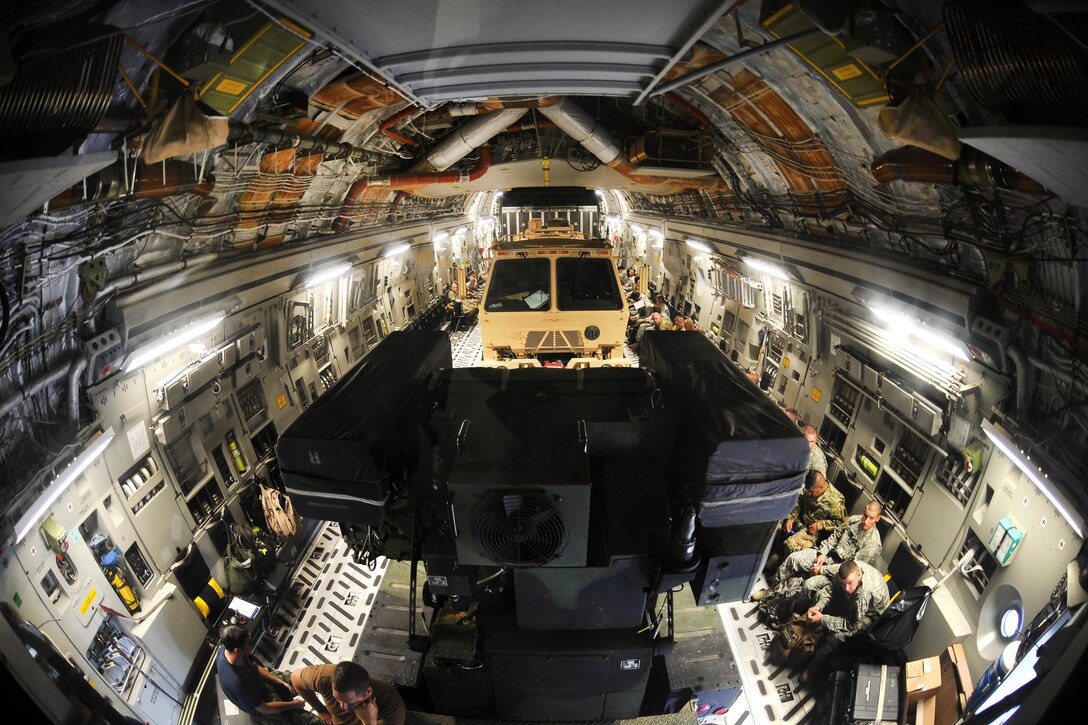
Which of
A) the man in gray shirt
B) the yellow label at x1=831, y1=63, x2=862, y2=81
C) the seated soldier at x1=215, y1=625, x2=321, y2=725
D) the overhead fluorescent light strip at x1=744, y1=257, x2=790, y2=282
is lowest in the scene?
the seated soldier at x1=215, y1=625, x2=321, y2=725

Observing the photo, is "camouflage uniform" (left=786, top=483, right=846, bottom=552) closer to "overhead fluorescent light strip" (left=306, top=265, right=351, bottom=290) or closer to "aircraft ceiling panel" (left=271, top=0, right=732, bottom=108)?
"aircraft ceiling panel" (left=271, top=0, right=732, bottom=108)

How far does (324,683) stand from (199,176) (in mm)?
4591

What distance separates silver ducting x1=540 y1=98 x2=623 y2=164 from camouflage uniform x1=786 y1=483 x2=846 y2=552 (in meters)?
6.00

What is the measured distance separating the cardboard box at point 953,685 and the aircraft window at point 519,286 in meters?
6.65

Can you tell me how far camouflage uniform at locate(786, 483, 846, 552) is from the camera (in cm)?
587

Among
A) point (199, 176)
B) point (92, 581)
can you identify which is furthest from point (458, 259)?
point (92, 581)

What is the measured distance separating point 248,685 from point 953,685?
247 inches

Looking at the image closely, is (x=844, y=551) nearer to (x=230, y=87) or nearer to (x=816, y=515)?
(x=816, y=515)

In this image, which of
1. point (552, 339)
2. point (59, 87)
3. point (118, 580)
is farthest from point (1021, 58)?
point (118, 580)

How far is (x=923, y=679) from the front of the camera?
4297mm

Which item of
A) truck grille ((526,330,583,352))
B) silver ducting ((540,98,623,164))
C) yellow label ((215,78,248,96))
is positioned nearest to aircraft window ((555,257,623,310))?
truck grille ((526,330,583,352))

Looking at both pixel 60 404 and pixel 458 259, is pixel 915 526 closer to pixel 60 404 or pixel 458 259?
pixel 60 404

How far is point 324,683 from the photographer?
3744 mm

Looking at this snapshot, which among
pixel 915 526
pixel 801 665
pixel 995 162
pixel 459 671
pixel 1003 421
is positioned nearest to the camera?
pixel 995 162
